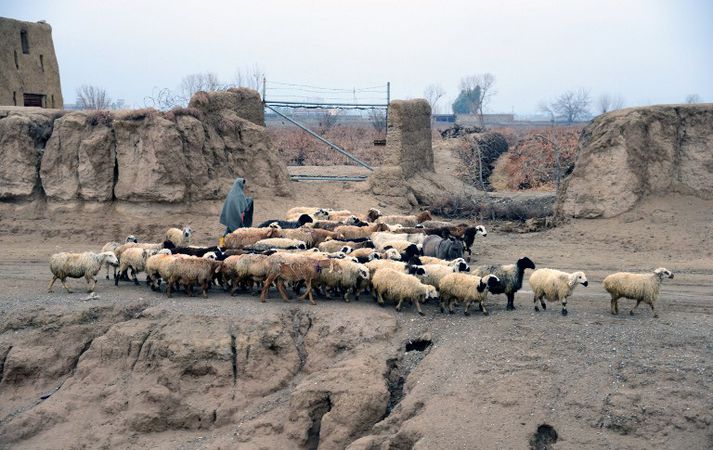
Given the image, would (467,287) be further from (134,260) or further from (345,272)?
(134,260)

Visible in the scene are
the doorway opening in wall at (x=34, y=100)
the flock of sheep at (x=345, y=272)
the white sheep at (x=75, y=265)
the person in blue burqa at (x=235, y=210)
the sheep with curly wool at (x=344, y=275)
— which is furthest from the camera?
the doorway opening in wall at (x=34, y=100)

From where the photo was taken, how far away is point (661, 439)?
10141 millimetres

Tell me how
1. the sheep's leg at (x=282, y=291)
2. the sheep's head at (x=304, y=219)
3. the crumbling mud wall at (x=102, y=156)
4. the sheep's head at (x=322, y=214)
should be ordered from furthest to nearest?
the crumbling mud wall at (x=102, y=156) → the sheep's head at (x=322, y=214) → the sheep's head at (x=304, y=219) → the sheep's leg at (x=282, y=291)

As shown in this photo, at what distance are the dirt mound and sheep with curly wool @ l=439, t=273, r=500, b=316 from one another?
8.80m

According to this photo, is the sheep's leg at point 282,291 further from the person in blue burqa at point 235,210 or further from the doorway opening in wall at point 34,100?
the doorway opening in wall at point 34,100

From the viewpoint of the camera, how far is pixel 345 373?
12625 millimetres

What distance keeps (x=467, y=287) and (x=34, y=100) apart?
61.8ft

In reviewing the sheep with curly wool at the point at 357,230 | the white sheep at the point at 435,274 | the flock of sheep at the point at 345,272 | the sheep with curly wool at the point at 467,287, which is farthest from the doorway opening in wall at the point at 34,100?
the sheep with curly wool at the point at 467,287

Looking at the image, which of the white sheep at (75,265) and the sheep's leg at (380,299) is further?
the white sheep at (75,265)

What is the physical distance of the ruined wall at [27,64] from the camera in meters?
25.5

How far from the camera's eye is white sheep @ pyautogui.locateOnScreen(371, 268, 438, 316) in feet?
46.3

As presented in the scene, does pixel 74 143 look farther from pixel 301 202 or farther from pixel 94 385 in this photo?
pixel 94 385

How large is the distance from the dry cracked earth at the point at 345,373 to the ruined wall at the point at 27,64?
41.4ft

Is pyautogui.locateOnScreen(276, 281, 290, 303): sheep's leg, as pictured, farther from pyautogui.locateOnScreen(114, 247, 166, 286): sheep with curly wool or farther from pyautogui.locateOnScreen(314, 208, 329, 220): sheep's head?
pyautogui.locateOnScreen(314, 208, 329, 220): sheep's head
